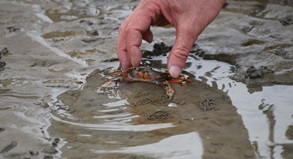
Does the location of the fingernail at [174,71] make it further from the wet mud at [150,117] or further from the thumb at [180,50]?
the wet mud at [150,117]

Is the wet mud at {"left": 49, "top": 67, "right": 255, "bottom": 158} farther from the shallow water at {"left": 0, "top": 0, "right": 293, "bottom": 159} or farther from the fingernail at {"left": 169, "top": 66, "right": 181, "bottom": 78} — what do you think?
the fingernail at {"left": 169, "top": 66, "right": 181, "bottom": 78}

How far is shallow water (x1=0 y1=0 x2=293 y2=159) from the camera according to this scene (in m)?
3.91

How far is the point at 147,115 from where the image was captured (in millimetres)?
4398

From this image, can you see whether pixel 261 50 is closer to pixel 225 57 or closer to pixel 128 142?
pixel 225 57

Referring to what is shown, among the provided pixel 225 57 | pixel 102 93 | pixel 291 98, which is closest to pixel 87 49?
pixel 102 93

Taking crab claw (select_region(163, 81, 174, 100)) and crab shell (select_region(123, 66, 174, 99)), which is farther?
crab shell (select_region(123, 66, 174, 99))

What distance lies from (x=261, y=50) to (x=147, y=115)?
1926 mm

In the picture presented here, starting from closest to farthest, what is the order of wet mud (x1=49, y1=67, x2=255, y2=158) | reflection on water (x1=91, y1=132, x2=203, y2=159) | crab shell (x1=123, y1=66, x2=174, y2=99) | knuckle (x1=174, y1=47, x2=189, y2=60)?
1. reflection on water (x1=91, y1=132, x2=203, y2=159)
2. wet mud (x1=49, y1=67, x2=255, y2=158)
3. knuckle (x1=174, y1=47, x2=189, y2=60)
4. crab shell (x1=123, y1=66, x2=174, y2=99)

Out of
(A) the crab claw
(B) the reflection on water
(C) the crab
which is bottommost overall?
(B) the reflection on water

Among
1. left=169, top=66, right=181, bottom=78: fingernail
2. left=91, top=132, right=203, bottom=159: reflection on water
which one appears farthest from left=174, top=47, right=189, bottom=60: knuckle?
left=91, top=132, right=203, bottom=159: reflection on water

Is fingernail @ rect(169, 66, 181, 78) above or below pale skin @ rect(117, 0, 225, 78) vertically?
below

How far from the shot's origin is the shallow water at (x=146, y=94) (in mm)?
3914

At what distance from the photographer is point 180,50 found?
4695mm

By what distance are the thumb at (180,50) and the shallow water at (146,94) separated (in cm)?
26
